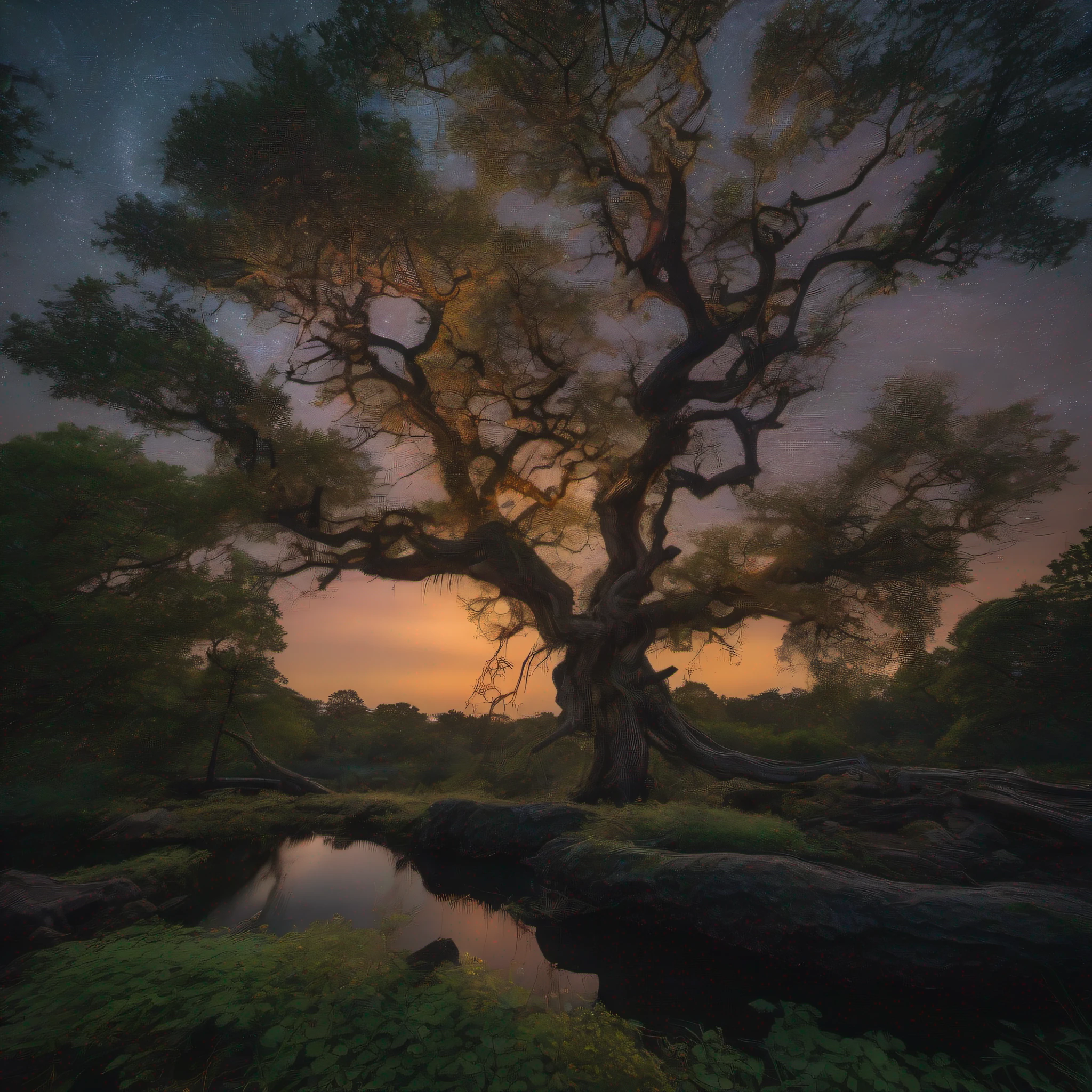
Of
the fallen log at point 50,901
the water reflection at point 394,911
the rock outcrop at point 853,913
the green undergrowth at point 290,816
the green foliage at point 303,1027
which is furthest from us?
the green undergrowth at point 290,816

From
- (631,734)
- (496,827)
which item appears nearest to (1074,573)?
(631,734)

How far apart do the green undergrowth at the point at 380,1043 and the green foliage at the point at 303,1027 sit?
0.03 ft

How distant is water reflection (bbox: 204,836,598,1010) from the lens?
4406 mm

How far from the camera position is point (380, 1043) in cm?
261

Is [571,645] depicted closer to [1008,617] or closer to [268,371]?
[268,371]

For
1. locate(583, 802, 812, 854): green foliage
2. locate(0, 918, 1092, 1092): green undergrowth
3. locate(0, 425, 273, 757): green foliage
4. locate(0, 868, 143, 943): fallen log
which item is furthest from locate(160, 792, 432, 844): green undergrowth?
locate(0, 918, 1092, 1092): green undergrowth

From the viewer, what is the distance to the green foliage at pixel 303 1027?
2.47 meters

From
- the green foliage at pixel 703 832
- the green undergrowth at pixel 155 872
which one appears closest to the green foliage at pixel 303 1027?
the green undergrowth at pixel 155 872

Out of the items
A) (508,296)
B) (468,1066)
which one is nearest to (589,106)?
(508,296)

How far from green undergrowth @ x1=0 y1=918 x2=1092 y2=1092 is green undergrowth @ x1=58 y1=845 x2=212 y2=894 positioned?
3.68 m

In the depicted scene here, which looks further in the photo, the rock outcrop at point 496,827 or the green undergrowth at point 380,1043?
the rock outcrop at point 496,827

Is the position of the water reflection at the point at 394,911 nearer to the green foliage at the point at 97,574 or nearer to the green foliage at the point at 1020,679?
the green foliage at the point at 97,574

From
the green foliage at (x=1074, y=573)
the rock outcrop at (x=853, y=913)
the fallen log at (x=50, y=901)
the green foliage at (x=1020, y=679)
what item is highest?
the green foliage at (x=1074, y=573)

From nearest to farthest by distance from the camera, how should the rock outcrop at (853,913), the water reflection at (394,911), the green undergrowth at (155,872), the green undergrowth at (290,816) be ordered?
1. the rock outcrop at (853,913)
2. the water reflection at (394,911)
3. the green undergrowth at (155,872)
4. the green undergrowth at (290,816)
